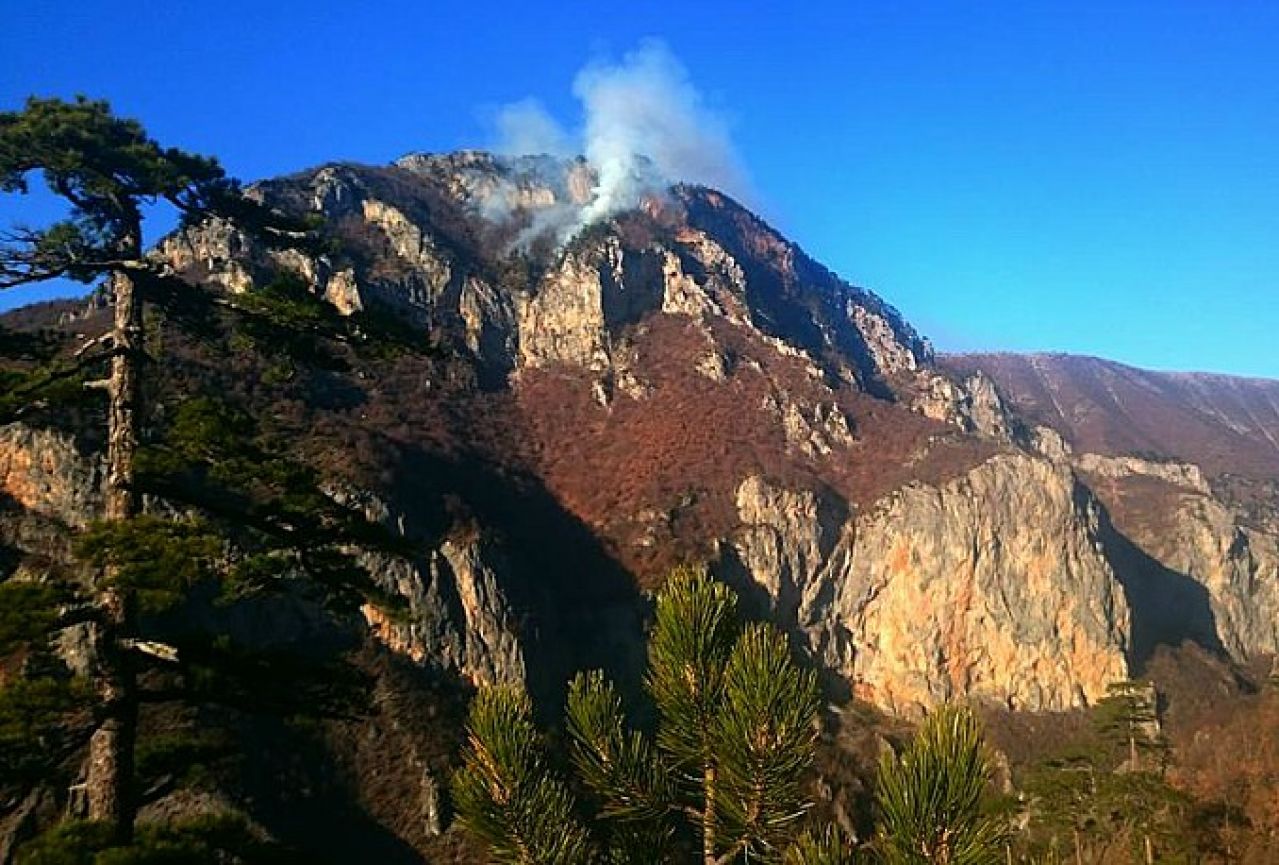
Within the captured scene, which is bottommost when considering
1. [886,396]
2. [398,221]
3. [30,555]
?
[30,555]

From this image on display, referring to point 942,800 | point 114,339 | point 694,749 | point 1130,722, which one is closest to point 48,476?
point 114,339

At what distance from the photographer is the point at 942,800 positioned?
409cm

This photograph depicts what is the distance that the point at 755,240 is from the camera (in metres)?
182

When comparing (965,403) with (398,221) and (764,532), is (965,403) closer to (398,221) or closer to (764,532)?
(764,532)

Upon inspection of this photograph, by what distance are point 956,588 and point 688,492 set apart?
105 feet

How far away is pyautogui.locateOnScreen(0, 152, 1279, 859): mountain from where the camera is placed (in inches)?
2857

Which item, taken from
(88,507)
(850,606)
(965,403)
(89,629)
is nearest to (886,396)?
(965,403)

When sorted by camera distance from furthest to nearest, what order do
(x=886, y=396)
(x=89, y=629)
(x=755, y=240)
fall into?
(x=755, y=240) → (x=886, y=396) → (x=89, y=629)

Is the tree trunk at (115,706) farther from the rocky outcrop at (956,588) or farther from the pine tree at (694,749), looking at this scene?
the rocky outcrop at (956,588)

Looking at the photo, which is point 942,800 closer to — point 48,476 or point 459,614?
point 48,476

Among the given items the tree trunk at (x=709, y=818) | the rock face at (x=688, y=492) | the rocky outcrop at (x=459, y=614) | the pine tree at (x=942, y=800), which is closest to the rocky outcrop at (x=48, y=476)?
the rocky outcrop at (x=459, y=614)

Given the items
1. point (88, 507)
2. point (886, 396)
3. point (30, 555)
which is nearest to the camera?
point (30, 555)

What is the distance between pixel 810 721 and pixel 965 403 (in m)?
168

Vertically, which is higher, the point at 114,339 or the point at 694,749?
the point at 114,339
